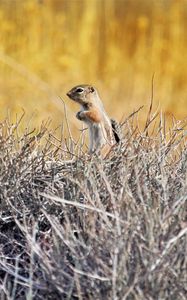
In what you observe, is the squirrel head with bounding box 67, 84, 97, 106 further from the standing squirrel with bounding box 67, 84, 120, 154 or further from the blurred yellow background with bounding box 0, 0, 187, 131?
the blurred yellow background with bounding box 0, 0, 187, 131

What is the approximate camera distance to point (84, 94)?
18.3 ft

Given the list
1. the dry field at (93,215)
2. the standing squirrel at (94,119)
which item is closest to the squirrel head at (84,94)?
the standing squirrel at (94,119)

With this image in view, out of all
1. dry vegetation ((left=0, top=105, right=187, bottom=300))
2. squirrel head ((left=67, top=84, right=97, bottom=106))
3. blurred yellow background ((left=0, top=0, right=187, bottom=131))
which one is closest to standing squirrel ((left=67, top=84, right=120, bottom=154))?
squirrel head ((left=67, top=84, right=97, bottom=106))

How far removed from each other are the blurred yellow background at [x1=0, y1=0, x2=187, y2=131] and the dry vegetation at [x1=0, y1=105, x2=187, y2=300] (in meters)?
6.07

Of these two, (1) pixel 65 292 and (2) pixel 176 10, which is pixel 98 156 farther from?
(2) pixel 176 10

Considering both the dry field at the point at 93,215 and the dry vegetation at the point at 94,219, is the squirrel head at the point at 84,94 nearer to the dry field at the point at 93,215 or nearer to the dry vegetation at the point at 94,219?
the dry field at the point at 93,215

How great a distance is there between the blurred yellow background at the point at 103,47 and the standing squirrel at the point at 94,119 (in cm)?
517

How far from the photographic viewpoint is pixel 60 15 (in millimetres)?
11680

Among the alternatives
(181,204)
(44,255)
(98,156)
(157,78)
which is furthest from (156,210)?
(157,78)

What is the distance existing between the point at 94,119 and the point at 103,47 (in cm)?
634

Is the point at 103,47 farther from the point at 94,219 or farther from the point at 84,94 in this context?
the point at 94,219

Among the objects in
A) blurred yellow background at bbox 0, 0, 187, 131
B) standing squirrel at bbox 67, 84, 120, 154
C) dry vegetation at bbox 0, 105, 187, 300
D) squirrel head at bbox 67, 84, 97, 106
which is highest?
blurred yellow background at bbox 0, 0, 187, 131

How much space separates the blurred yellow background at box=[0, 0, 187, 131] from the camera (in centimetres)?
1117

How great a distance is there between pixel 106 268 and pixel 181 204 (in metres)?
0.41
